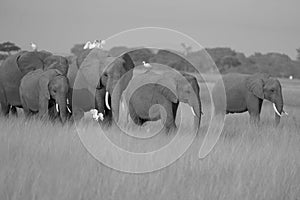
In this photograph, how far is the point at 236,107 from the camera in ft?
47.1

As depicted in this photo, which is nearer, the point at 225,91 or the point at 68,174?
the point at 68,174

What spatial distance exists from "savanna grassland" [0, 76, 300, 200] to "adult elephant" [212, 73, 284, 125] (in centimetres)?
563

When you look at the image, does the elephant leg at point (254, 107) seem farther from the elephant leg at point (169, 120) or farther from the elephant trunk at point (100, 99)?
the elephant trunk at point (100, 99)

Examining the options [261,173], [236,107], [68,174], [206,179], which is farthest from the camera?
[236,107]

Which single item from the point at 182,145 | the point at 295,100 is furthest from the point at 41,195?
the point at 295,100

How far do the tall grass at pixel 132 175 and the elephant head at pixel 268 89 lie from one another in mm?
5659

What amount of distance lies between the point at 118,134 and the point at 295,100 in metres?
20.1

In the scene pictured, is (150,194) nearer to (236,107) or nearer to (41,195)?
(41,195)

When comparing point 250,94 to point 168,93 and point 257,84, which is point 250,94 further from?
point 168,93

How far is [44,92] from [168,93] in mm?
→ 2413

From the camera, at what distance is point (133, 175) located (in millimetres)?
5234

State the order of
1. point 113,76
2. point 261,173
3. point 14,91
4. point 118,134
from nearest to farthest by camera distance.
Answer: point 261,173, point 118,134, point 113,76, point 14,91

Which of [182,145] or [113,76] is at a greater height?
[113,76]

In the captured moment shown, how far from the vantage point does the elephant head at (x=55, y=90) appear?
376 inches
